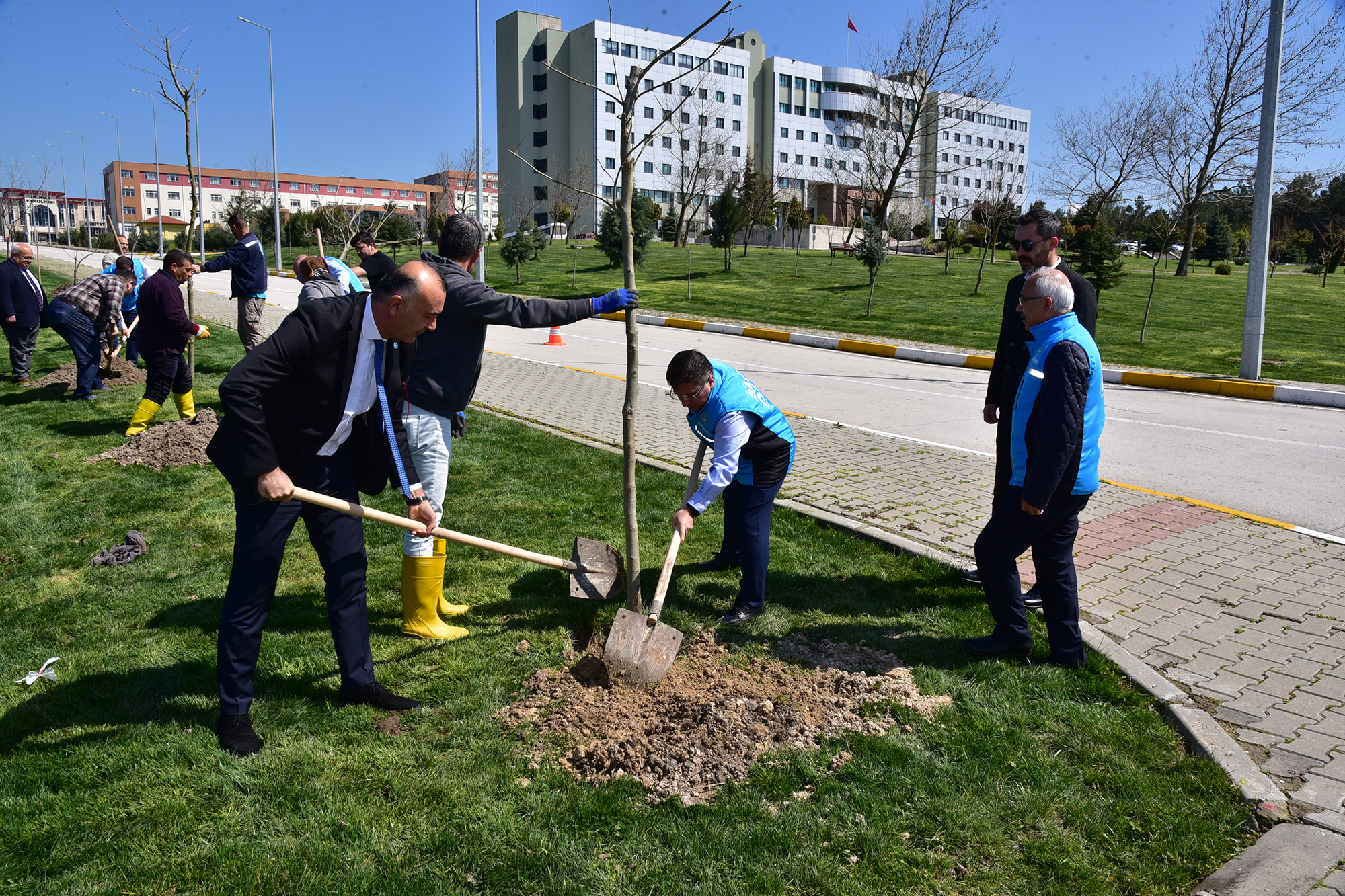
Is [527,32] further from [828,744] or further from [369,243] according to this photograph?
[828,744]

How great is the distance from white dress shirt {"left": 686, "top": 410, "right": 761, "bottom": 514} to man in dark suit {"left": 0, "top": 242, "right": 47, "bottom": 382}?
10.6 m

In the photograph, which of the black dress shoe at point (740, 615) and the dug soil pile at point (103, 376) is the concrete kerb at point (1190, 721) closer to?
the black dress shoe at point (740, 615)

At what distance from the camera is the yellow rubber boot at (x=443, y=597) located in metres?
A: 4.13

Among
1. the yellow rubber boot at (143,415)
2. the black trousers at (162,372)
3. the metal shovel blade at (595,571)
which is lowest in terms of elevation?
the metal shovel blade at (595,571)

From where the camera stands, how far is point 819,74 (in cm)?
8238

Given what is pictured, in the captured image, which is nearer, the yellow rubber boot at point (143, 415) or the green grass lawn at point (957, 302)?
the yellow rubber boot at point (143, 415)

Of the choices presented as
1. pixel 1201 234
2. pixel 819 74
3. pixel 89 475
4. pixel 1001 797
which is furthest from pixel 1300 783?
pixel 819 74

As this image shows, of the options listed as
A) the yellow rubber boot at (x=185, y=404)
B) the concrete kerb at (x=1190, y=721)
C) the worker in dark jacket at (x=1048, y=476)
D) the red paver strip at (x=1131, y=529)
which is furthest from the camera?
the yellow rubber boot at (x=185, y=404)

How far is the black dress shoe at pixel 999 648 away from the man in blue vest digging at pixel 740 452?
105 centimetres

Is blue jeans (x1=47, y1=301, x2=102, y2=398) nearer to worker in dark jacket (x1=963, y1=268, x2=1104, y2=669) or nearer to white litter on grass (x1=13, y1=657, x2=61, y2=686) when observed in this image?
white litter on grass (x1=13, y1=657, x2=61, y2=686)

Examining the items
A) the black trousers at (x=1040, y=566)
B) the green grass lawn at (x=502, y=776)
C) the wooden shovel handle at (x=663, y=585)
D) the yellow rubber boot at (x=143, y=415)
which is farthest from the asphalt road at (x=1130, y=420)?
the yellow rubber boot at (x=143, y=415)

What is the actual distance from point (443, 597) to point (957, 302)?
22.9m

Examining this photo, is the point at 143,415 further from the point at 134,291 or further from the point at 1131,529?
the point at 1131,529

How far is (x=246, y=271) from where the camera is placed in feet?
33.5
